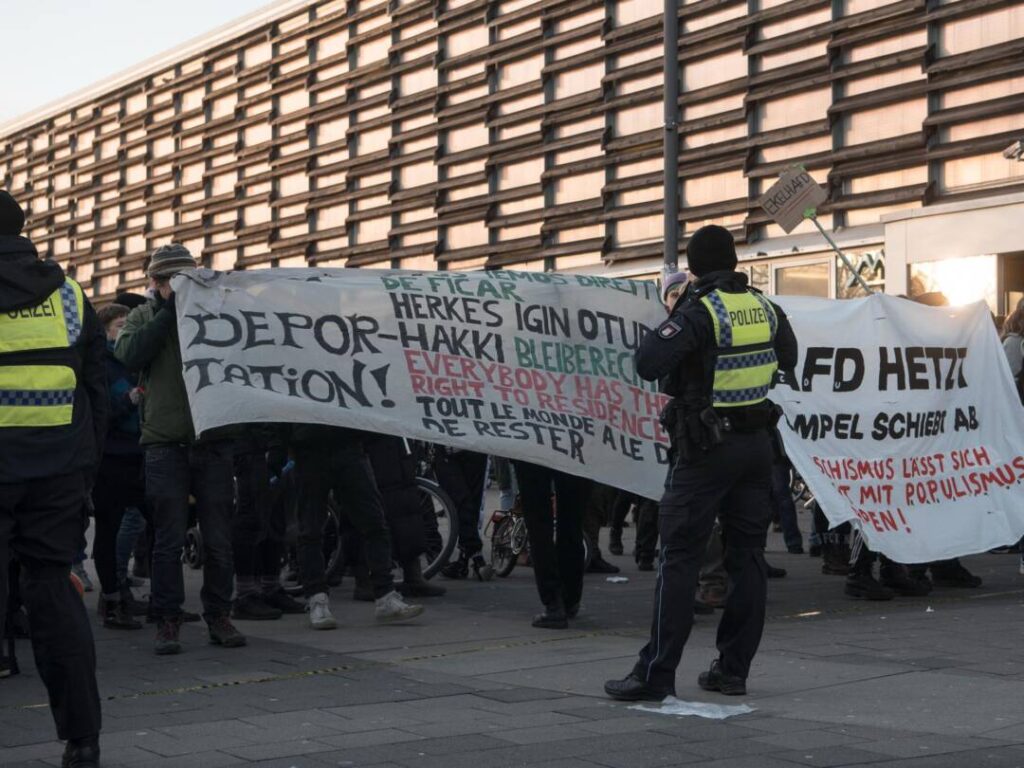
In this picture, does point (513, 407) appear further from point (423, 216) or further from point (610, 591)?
point (423, 216)

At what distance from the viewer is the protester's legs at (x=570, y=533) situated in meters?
8.51

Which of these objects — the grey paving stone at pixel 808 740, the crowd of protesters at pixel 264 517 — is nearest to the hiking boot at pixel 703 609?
the crowd of protesters at pixel 264 517

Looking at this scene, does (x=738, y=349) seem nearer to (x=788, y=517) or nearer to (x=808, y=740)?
(x=808, y=740)

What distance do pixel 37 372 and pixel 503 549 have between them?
21.6ft

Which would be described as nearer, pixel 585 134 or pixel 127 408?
pixel 127 408

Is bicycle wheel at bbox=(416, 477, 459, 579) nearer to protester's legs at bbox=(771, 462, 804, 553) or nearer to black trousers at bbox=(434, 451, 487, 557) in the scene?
black trousers at bbox=(434, 451, 487, 557)

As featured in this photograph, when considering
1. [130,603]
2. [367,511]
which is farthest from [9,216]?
[130,603]

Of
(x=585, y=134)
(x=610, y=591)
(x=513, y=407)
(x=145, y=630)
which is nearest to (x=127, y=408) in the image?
(x=145, y=630)

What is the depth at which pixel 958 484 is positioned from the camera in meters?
10.1

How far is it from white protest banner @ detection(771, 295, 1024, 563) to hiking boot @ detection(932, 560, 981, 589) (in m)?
0.50

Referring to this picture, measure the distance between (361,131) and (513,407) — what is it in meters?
38.0

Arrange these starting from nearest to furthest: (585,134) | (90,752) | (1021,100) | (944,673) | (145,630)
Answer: (90,752) < (944,673) < (145,630) < (1021,100) < (585,134)

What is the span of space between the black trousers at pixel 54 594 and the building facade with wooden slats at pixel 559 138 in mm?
23377

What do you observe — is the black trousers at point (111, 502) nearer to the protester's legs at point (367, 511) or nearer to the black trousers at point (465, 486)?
the protester's legs at point (367, 511)
